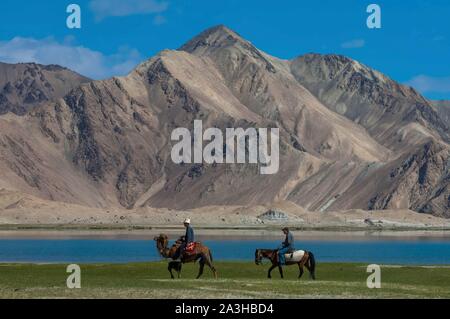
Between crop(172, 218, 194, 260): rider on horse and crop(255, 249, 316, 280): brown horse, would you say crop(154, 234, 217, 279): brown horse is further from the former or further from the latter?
crop(255, 249, 316, 280): brown horse

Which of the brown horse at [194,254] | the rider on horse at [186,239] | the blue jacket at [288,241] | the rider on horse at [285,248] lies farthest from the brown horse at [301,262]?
the rider on horse at [186,239]

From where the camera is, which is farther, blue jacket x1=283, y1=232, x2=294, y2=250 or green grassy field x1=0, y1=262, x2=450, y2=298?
blue jacket x1=283, y1=232, x2=294, y2=250

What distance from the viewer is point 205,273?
46.3 metres

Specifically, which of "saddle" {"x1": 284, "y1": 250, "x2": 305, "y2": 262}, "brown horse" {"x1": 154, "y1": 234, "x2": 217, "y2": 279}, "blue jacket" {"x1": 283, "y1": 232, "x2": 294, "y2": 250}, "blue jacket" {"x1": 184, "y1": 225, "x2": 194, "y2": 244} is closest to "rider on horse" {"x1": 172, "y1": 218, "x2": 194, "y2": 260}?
"blue jacket" {"x1": 184, "y1": 225, "x2": 194, "y2": 244}

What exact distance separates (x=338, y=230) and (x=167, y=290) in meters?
167

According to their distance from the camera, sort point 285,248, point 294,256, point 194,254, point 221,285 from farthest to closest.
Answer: point 294,256, point 285,248, point 194,254, point 221,285

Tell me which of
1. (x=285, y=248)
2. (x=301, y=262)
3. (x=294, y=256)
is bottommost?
(x=301, y=262)

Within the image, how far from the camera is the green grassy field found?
102ft

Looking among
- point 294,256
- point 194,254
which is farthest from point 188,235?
point 294,256

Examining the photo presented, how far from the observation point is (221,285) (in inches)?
1414

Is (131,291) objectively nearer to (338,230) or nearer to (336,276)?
(336,276)

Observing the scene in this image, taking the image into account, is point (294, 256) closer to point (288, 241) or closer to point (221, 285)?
point (288, 241)
